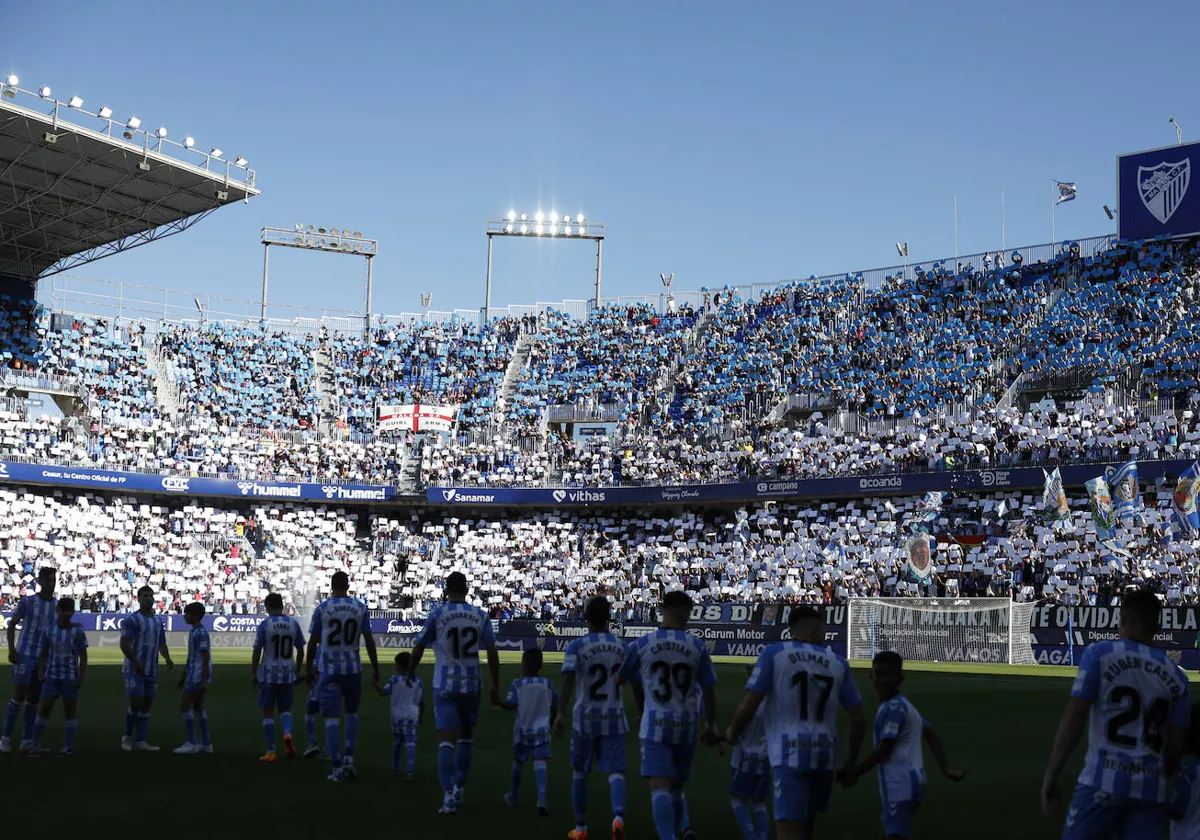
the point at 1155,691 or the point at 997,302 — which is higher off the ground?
the point at 997,302

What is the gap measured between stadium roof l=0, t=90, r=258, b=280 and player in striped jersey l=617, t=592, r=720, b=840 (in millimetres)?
41943

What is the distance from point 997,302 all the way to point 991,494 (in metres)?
11.8

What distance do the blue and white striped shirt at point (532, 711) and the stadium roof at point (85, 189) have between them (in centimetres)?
3959

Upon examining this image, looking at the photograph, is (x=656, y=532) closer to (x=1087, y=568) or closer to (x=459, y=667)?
(x=1087, y=568)

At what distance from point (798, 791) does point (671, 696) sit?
178 centimetres

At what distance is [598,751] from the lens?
11125mm

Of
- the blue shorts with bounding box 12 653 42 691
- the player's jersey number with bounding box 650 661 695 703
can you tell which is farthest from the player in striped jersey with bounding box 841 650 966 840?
the blue shorts with bounding box 12 653 42 691

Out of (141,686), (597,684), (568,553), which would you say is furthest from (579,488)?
(597,684)

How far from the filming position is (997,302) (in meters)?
60.3

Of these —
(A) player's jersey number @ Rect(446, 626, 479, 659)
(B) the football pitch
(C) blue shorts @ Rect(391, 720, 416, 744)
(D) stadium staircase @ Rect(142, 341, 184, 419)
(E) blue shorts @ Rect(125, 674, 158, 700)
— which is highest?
(D) stadium staircase @ Rect(142, 341, 184, 419)

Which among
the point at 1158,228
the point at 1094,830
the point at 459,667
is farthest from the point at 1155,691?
the point at 1158,228

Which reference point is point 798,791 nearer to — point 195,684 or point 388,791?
point 388,791

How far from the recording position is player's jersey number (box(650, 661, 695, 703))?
33.7 feet

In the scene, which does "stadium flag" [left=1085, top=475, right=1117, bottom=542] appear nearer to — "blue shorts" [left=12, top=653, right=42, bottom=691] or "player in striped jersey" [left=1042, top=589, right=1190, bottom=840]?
"blue shorts" [left=12, top=653, right=42, bottom=691]
